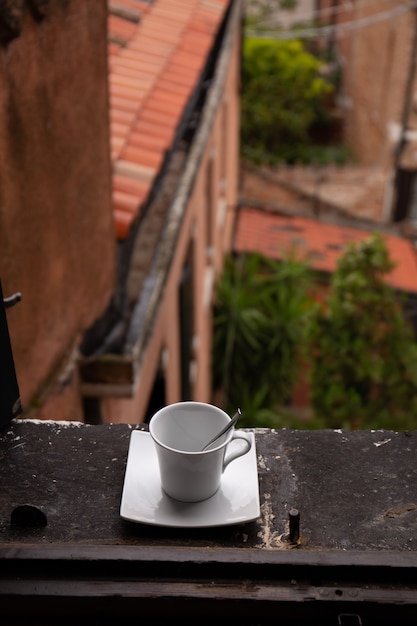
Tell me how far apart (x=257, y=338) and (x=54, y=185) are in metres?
7.58

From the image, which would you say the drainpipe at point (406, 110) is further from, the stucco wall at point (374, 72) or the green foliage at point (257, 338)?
the green foliage at point (257, 338)

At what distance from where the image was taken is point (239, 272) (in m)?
11.1

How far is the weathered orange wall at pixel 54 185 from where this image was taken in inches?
96.7

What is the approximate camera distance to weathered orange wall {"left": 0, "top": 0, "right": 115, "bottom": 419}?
96.7 inches

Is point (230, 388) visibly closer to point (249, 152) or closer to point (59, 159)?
point (59, 159)

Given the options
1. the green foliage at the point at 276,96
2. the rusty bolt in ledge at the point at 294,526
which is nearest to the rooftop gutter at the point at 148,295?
the rusty bolt in ledge at the point at 294,526

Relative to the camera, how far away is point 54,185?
2896 mm

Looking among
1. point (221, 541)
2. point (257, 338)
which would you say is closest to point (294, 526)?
point (221, 541)

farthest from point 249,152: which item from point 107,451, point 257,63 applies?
point 107,451

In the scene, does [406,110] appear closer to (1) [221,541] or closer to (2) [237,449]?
(2) [237,449]

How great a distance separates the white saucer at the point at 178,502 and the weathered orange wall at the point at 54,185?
0.95m

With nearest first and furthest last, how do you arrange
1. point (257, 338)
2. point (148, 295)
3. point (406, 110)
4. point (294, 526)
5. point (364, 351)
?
point (294, 526), point (148, 295), point (364, 351), point (257, 338), point (406, 110)

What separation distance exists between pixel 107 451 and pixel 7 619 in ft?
1.48

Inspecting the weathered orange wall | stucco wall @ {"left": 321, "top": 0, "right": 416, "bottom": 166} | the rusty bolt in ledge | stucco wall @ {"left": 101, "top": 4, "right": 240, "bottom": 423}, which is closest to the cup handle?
the rusty bolt in ledge
